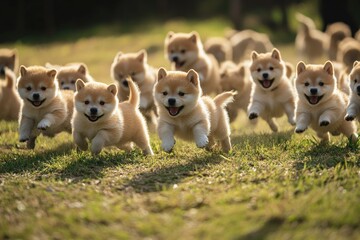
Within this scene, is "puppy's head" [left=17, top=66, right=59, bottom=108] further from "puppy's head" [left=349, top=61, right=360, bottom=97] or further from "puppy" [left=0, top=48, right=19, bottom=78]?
"puppy" [left=0, top=48, right=19, bottom=78]

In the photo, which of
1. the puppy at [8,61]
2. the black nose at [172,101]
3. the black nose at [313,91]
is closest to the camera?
the black nose at [172,101]

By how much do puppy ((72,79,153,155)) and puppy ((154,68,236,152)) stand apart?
35 cm

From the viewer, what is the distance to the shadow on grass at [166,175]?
4.93 meters

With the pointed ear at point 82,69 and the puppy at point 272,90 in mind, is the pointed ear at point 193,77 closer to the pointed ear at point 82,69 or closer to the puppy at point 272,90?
the puppy at point 272,90

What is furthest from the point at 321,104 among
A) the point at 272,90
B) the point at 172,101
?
the point at 172,101

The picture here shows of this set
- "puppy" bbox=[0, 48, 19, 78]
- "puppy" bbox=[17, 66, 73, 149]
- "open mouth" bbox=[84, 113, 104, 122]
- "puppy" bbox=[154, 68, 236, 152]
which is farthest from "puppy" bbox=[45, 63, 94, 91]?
"puppy" bbox=[0, 48, 19, 78]

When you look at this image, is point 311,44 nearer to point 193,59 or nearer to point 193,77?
point 193,59

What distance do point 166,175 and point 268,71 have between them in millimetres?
2927

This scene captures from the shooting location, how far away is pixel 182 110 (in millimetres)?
6125

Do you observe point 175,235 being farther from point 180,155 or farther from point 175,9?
point 175,9

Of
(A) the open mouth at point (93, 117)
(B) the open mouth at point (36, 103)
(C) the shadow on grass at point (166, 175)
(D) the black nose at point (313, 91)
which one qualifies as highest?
(D) the black nose at point (313, 91)

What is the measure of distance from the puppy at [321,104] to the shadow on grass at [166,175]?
1.16 m

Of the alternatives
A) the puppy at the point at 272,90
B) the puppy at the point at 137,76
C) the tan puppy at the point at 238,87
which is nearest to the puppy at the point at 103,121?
the puppy at the point at 272,90

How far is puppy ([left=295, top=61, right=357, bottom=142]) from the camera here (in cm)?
635
